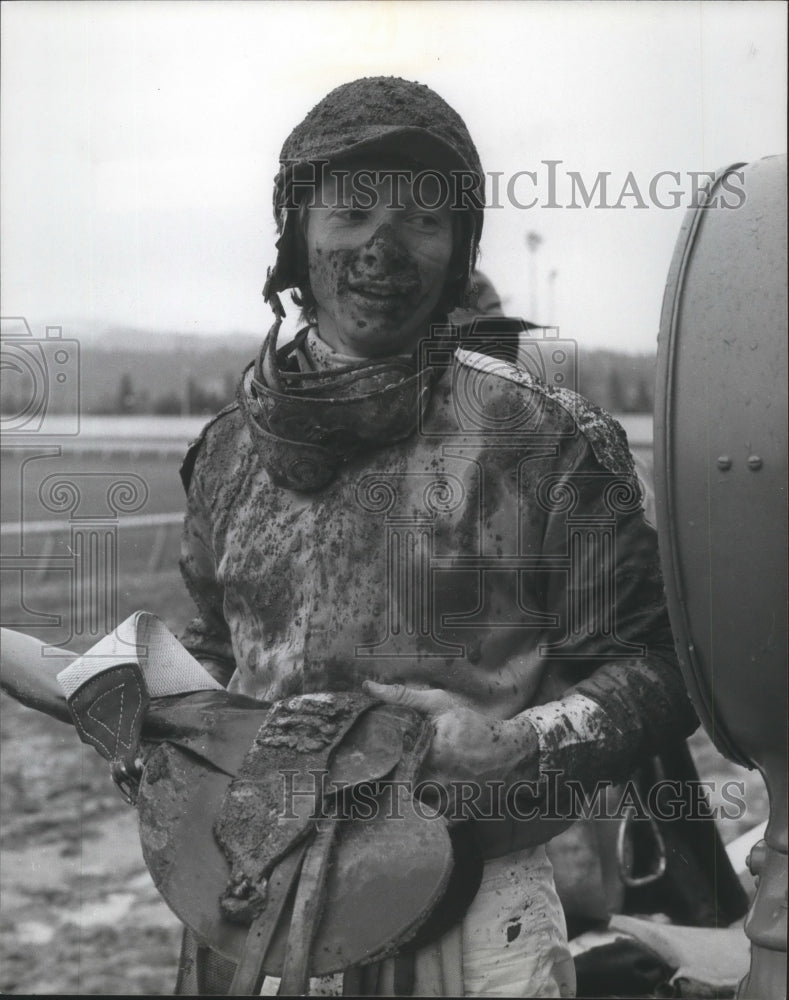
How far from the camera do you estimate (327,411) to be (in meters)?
1.96

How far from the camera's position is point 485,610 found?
197 cm

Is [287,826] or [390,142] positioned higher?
[390,142]

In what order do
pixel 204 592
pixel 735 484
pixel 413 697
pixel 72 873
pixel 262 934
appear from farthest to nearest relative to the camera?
pixel 72 873 < pixel 204 592 < pixel 413 697 < pixel 262 934 < pixel 735 484

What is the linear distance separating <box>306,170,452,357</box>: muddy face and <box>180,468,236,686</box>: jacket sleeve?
0.36 meters

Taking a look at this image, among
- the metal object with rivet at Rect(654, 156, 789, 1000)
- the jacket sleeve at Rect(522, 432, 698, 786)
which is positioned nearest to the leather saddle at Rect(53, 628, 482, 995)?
the jacket sleeve at Rect(522, 432, 698, 786)

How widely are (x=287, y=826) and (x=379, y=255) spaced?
738mm

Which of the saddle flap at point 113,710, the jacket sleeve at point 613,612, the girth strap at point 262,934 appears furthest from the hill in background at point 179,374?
the girth strap at point 262,934

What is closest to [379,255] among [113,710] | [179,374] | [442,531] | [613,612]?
[442,531]

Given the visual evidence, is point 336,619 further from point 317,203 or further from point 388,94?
point 388,94

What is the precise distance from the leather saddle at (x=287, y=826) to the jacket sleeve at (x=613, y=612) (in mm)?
217

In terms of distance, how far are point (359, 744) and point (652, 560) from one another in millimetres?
451

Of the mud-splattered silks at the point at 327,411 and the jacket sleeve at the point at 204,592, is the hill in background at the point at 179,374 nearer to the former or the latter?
the jacket sleeve at the point at 204,592

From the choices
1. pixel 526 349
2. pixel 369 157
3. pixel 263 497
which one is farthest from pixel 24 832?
pixel 369 157

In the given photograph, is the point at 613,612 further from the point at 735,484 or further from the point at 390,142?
the point at 390,142
